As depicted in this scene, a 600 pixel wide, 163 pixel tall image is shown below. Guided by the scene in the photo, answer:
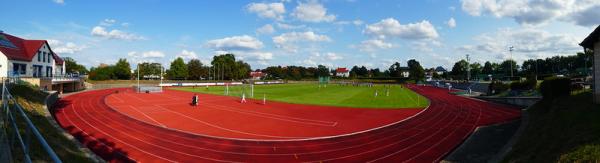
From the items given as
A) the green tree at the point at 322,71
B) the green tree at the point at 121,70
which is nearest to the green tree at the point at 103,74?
the green tree at the point at 121,70

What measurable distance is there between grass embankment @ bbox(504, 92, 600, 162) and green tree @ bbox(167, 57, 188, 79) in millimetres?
115578

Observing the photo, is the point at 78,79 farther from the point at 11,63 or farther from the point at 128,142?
the point at 128,142

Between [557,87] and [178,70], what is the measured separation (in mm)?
115298

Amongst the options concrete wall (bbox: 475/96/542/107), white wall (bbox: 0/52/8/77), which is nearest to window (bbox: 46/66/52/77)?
white wall (bbox: 0/52/8/77)

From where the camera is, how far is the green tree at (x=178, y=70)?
12038 cm

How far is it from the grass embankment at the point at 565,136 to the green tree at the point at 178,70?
116 metres

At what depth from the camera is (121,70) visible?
107m

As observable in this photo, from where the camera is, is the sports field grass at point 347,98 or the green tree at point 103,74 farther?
the green tree at point 103,74

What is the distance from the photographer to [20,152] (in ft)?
30.5

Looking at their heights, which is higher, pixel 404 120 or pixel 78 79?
pixel 78 79

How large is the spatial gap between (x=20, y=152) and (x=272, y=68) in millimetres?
179956

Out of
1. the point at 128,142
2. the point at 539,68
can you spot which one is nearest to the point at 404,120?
the point at 128,142

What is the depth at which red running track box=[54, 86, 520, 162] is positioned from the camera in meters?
16.3

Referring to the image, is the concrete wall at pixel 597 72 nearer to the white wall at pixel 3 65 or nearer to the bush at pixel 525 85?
the bush at pixel 525 85
